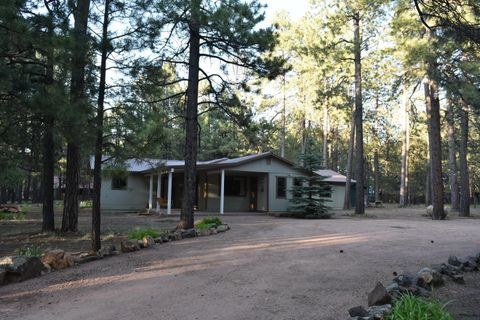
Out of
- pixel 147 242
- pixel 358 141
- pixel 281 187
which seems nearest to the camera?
pixel 147 242

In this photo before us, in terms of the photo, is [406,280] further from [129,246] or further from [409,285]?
[129,246]

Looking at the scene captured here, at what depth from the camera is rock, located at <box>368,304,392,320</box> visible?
3808 mm

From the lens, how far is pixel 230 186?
905 inches

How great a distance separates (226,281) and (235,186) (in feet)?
56.5

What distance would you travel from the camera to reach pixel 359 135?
21.5 m

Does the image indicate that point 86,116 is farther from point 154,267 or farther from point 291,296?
point 291,296

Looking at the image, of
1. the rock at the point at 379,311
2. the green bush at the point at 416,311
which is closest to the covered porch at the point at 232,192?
the rock at the point at 379,311

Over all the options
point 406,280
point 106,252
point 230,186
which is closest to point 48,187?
point 106,252

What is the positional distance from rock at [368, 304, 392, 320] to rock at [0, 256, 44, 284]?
509 cm

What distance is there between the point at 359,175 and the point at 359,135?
2101 millimetres

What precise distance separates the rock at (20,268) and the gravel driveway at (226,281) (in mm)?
174

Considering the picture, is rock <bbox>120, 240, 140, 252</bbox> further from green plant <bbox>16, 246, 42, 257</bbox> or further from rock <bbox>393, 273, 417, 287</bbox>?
rock <bbox>393, 273, 417, 287</bbox>

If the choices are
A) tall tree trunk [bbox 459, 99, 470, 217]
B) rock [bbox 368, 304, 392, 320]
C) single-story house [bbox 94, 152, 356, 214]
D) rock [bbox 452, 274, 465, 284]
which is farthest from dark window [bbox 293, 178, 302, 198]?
rock [bbox 368, 304, 392, 320]

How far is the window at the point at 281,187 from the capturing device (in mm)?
22188
